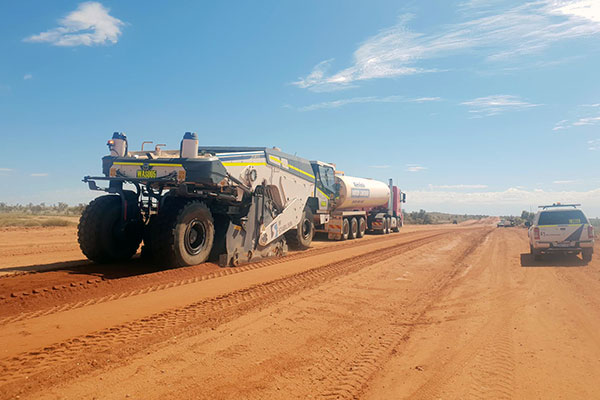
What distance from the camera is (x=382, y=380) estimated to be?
383cm

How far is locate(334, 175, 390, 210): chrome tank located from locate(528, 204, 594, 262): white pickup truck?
341 inches

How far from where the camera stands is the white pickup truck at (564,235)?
12.0m

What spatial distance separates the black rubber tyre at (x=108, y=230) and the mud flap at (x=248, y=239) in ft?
6.70

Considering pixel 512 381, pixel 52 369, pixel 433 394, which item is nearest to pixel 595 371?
pixel 512 381

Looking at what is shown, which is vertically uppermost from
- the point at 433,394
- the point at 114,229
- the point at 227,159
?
the point at 227,159

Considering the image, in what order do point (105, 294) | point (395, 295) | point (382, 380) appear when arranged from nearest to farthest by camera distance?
point (382, 380), point (105, 294), point (395, 295)

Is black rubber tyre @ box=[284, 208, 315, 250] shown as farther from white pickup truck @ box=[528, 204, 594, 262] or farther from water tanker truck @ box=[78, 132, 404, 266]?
white pickup truck @ box=[528, 204, 594, 262]

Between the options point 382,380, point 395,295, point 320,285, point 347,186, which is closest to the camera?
point 382,380

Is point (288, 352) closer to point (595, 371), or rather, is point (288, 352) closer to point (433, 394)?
point (433, 394)

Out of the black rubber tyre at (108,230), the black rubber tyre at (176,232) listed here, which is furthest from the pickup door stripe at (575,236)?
the black rubber tyre at (108,230)

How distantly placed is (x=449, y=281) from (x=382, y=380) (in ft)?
18.8

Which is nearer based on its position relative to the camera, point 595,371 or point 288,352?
point 595,371

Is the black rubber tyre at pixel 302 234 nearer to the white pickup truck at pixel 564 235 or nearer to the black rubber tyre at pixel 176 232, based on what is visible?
the black rubber tyre at pixel 176 232

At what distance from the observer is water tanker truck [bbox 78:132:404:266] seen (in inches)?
330
